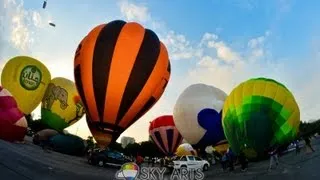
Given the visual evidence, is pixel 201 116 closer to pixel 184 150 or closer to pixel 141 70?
pixel 184 150

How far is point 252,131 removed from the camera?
2083 centimetres

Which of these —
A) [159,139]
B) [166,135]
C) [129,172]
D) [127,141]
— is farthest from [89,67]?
[127,141]

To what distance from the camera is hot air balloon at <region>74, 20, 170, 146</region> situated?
18891mm

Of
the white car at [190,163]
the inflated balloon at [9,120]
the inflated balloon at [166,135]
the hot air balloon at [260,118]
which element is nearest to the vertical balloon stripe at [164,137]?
the inflated balloon at [166,135]

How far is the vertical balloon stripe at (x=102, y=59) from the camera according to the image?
19109 millimetres

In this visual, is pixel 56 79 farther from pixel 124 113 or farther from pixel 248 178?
pixel 248 178

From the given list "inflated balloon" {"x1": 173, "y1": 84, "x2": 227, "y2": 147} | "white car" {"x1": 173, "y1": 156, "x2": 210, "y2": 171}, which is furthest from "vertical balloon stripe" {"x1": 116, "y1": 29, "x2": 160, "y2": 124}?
"inflated balloon" {"x1": 173, "y1": 84, "x2": 227, "y2": 147}

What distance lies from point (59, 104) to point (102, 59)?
21395mm

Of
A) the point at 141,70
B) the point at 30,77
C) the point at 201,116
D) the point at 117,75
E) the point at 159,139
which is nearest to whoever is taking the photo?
the point at 117,75

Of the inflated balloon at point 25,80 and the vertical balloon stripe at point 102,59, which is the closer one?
the vertical balloon stripe at point 102,59

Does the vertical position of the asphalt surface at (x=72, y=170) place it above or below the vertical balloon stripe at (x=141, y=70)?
below

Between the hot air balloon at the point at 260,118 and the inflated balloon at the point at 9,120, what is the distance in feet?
36.4

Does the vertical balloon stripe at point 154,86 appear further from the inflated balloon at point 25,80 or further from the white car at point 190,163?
the inflated balloon at point 25,80

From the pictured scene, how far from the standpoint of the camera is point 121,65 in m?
19.6
